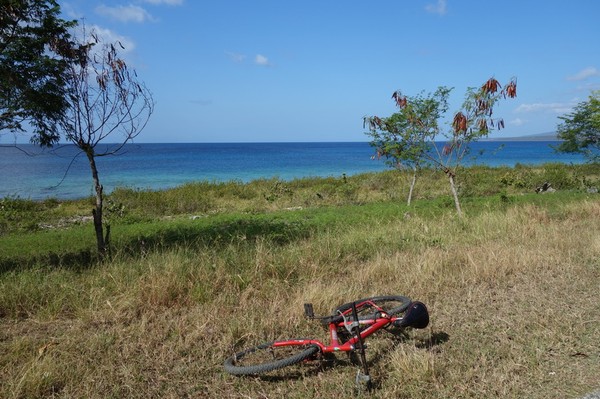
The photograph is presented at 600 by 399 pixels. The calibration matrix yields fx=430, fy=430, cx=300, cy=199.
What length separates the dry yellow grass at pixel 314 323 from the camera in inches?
132

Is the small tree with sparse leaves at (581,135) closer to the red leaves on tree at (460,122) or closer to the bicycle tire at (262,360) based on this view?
the red leaves on tree at (460,122)

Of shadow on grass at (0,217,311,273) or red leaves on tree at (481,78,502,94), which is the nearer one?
shadow on grass at (0,217,311,273)

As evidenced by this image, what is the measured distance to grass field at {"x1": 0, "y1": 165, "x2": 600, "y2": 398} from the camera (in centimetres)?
337

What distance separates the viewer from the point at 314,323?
177 inches

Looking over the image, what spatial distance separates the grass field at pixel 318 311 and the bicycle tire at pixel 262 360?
12 cm

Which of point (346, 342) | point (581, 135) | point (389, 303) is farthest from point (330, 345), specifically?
point (581, 135)

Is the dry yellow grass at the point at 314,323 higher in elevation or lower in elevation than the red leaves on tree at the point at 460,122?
lower

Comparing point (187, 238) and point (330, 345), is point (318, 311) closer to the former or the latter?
point (330, 345)

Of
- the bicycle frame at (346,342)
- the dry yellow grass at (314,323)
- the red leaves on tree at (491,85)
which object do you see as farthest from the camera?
the red leaves on tree at (491,85)

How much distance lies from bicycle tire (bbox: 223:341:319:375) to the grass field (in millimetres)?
120

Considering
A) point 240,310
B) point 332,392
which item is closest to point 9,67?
point 240,310

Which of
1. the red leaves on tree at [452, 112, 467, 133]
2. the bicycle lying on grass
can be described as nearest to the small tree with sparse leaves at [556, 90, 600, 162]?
the red leaves on tree at [452, 112, 467, 133]

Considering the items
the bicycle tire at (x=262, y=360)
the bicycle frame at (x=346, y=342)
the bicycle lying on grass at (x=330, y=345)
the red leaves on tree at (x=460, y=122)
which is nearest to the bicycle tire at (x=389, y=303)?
the bicycle lying on grass at (x=330, y=345)

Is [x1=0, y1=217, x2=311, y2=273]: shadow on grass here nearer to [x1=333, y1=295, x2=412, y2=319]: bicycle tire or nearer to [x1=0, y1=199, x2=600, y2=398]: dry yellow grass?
[x1=0, y1=199, x2=600, y2=398]: dry yellow grass
